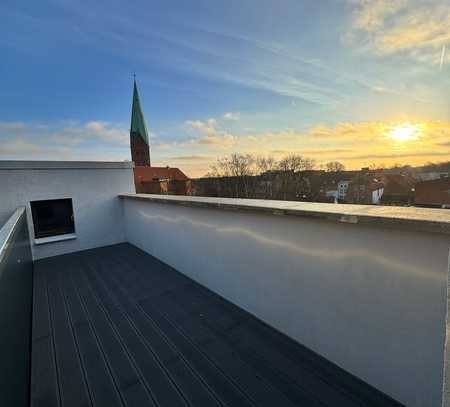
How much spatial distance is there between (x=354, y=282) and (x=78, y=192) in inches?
236

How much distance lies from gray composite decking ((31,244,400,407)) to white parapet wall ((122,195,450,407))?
0.18 m

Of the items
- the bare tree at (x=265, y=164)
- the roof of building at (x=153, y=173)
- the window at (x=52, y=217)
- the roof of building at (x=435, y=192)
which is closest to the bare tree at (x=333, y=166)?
the bare tree at (x=265, y=164)

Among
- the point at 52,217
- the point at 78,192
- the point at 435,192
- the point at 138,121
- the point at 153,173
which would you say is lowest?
the point at 52,217

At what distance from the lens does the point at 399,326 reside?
4.53 ft

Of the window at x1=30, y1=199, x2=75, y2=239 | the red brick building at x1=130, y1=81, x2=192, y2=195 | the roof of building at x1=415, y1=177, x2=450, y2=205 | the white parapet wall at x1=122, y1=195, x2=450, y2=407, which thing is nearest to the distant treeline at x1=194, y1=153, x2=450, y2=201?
the red brick building at x1=130, y1=81, x2=192, y2=195

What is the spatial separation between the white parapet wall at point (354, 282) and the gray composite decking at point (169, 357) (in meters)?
0.18

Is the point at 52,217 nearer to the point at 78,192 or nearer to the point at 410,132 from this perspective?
the point at 78,192

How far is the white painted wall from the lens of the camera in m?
4.85

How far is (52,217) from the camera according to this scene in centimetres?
541

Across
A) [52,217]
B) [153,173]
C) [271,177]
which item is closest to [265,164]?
[271,177]

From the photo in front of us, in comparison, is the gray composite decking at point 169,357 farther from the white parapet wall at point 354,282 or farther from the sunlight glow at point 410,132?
the sunlight glow at point 410,132

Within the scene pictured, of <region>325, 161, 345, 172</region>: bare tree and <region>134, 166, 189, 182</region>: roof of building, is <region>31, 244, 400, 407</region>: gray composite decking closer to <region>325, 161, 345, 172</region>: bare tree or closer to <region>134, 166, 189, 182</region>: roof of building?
<region>325, 161, 345, 172</region>: bare tree

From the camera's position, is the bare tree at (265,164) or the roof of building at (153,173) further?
the roof of building at (153,173)

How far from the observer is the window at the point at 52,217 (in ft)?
17.0
